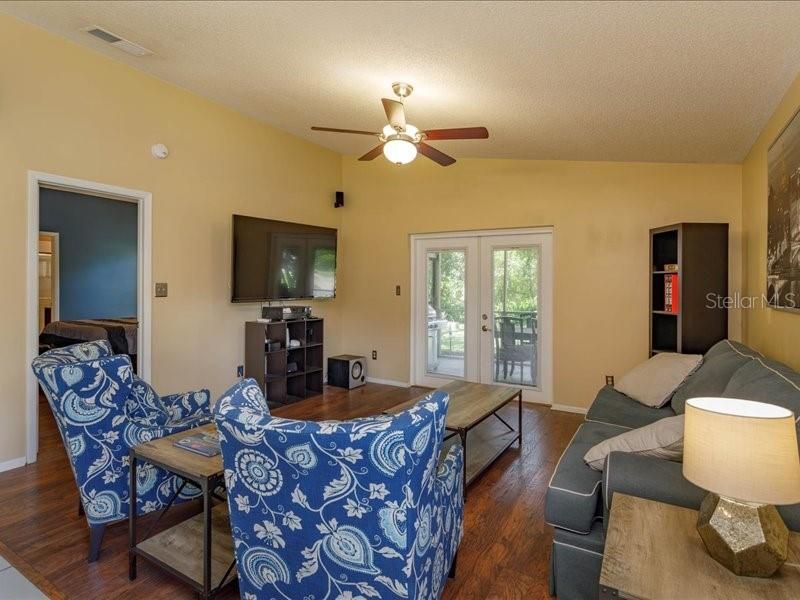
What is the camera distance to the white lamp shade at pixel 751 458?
115 centimetres

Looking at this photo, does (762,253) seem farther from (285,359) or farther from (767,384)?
(285,359)

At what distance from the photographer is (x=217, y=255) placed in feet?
15.4

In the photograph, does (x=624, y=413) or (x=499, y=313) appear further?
(x=499, y=313)

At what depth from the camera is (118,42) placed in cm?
329

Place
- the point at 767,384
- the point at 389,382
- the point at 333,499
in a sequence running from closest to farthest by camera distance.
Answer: the point at 333,499 → the point at 767,384 → the point at 389,382

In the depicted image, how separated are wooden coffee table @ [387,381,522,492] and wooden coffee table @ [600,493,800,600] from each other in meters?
1.44

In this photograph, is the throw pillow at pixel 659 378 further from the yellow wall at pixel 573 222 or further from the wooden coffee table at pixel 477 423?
the yellow wall at pixel 573 222

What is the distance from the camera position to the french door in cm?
511

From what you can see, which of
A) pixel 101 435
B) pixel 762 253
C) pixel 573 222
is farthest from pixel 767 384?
pixel 573 222

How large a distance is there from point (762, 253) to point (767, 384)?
5.59ft

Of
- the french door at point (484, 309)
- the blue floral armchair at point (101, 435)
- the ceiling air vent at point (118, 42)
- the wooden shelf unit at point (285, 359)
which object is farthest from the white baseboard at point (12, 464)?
the french door at point (484, 309)

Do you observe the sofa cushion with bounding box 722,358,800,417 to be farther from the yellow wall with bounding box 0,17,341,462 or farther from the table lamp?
the yellow wall with bounding box 0,17,341,462

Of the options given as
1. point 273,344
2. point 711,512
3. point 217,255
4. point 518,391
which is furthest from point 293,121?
point 711,512

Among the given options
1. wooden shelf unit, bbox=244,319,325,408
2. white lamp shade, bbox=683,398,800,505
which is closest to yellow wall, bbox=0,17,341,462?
wooden shelf unit, bbox=244,319,325,408
